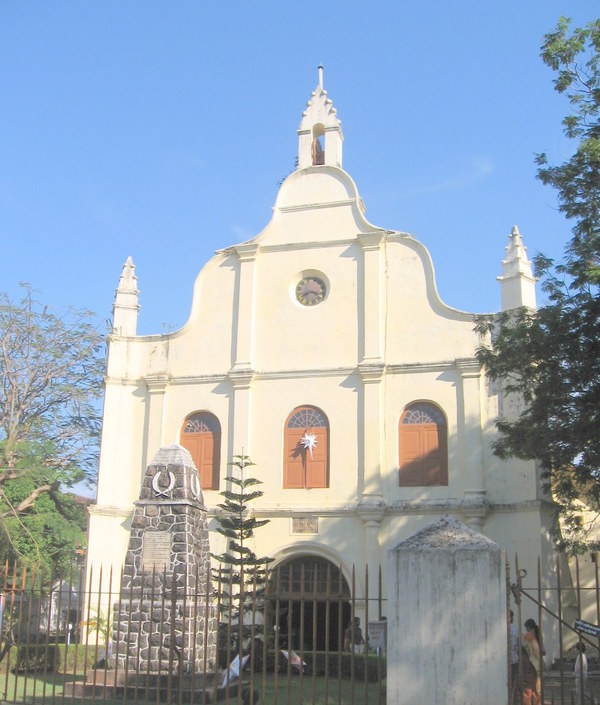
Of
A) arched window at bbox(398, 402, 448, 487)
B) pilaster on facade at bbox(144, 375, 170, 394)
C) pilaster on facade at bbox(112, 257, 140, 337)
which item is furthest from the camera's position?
pilaster on facade at bbox(112, 257, 140, 337)

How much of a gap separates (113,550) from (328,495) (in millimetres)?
5822

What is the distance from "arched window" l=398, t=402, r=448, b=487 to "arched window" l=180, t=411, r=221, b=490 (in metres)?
4.82

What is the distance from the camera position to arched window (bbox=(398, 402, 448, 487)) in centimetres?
2020

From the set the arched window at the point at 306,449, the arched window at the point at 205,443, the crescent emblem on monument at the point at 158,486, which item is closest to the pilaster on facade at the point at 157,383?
the arched window at the point at 205,443

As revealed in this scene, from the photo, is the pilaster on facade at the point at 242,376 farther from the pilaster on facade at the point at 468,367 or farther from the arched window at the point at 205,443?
the pilaster on facade at the point at 468,367

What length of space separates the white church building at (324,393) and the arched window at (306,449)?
0.04 m

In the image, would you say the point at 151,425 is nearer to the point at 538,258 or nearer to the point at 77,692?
the point at 77,692

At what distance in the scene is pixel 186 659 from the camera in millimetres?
13133

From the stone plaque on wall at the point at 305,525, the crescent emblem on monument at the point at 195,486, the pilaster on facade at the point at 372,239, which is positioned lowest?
the stone plaque on wall at the point at 305,525

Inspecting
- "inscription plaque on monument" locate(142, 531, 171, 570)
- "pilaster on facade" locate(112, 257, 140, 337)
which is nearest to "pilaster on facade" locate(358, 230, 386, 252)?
"pilaster on facade" locate(112, 257, 140, 337)

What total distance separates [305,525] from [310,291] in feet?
20.2

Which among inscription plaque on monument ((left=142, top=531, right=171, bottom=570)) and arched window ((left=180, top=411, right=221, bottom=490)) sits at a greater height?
arched window ((left=180, top=411, right=221, bottom=490))

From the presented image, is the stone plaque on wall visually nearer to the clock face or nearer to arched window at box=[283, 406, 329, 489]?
arched window at box=[283, 406, 329, 489]

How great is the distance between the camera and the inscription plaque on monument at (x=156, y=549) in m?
13.7
